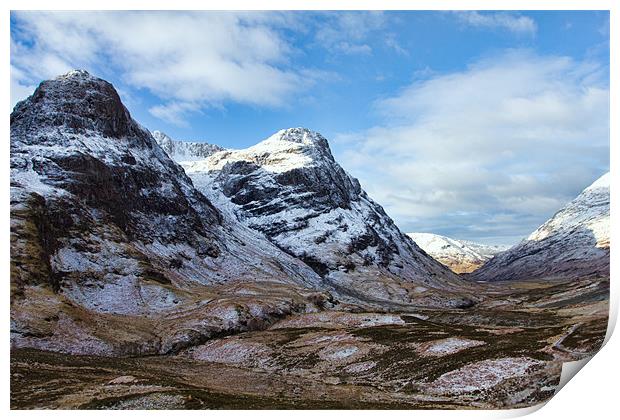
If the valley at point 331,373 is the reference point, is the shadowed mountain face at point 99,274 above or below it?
above

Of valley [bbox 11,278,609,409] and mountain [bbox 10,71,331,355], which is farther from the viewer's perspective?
mountain [bbox 10,71,331,355]

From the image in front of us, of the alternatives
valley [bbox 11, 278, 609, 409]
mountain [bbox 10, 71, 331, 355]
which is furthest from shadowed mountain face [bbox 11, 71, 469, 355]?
valley [bbox 11, 278, 609, 409]

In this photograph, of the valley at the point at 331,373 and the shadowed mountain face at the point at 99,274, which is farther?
the shadowed mountain face at the point at 99,274

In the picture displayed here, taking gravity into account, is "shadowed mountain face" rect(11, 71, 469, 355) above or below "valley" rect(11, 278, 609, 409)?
above

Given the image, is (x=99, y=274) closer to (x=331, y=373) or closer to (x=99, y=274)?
(x=99, y=274)

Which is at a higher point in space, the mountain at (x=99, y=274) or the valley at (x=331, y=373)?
the mountain at (x=99, y=274)

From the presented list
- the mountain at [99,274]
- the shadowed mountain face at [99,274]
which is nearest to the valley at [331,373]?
the shadowed mountain face at [99,274]

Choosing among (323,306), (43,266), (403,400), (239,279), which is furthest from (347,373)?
(239,279)

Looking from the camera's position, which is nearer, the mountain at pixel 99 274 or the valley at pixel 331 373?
the valley at pixel 331 373

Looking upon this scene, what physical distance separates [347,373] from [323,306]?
85.9 m

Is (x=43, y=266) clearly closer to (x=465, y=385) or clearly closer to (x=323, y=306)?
(x=323, y=306)

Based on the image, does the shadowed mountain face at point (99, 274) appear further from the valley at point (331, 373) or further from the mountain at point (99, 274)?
the valley at point (331, 373)

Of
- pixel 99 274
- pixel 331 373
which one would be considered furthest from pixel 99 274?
pixel 331 373

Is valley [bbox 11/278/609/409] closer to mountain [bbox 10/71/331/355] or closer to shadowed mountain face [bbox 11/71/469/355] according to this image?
shadowed mountain face [bbox 11/71/469/355]
